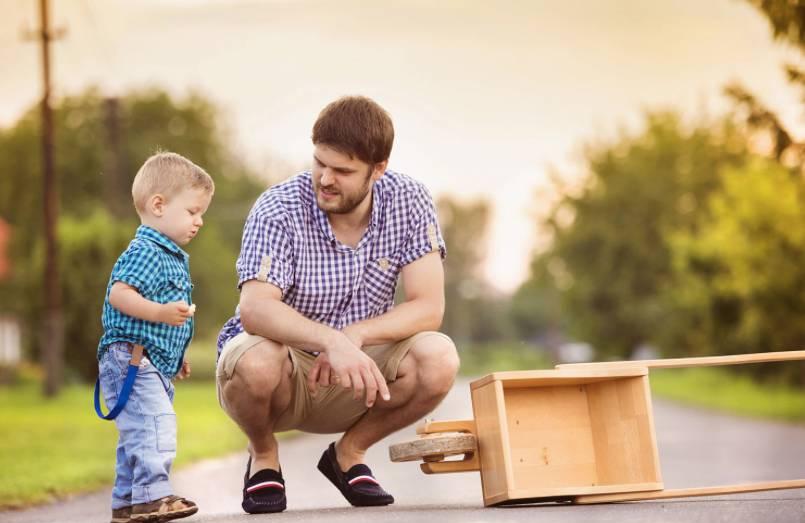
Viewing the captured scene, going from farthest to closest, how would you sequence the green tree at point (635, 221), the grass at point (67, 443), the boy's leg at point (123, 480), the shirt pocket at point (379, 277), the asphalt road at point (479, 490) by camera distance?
the green tree at point (635, 221), the grass at point (67, 443), the shirt pocket at point (379, 277), the boy's leg at point (123, 480), the asphalt road at point (479, 490)

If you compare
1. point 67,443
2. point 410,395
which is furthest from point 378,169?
point 67,443

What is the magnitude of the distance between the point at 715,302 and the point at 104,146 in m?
38.9

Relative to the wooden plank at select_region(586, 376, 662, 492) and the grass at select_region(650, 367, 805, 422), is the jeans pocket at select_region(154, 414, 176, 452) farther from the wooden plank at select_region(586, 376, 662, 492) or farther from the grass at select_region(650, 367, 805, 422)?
the grass at select_region(650, 367, 805, 422)

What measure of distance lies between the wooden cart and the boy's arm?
1.18 m

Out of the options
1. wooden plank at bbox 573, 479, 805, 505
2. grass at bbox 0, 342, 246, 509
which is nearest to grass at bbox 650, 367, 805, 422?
grass at bbox 0, 342, 246, 509

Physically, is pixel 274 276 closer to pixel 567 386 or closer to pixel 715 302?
pixel 567 386

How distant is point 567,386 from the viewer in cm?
582

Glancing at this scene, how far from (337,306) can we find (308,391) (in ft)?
1.29

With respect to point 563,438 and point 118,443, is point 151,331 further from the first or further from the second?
point 563,438

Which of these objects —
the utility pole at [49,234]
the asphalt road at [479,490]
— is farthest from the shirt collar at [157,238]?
the utility pole at [49,234]

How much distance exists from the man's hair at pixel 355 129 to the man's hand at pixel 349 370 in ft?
2.52

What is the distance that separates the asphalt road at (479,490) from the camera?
4.76 metres

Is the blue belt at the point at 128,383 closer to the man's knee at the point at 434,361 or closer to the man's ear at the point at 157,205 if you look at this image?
the man's ear at the point at 157,205

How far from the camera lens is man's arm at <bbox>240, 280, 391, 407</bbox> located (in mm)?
4957
